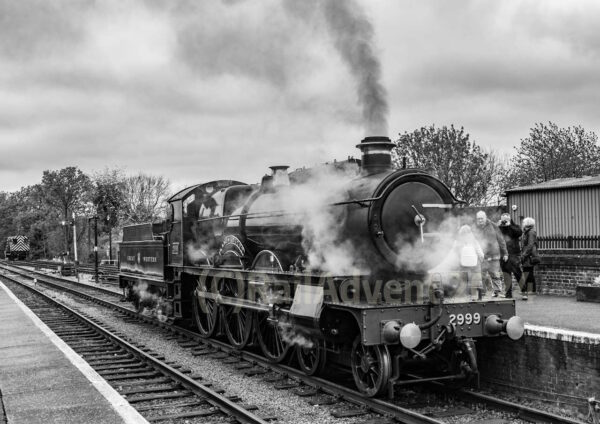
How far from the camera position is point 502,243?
1029 cm

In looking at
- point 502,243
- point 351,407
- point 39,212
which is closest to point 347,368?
point 351,407

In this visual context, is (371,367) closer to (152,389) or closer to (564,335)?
(564,335)

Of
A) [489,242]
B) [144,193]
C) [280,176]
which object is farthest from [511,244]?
[144,193]

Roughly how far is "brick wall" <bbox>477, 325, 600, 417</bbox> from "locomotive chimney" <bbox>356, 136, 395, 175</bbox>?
8.40 feet

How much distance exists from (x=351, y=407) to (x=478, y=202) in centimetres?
2901

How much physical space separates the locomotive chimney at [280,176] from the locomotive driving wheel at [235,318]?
6.14 feet

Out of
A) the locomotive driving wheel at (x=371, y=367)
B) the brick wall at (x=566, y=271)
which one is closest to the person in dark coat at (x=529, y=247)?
the brick wall at (x=566, y=271)

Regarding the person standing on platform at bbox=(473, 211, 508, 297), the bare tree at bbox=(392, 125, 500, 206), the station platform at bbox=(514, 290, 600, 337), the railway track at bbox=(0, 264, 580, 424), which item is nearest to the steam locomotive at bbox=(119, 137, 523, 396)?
the railway track at bbox=(0, 264, 580, 424)

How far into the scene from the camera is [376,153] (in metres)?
7.93

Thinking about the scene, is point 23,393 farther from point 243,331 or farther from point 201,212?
point 201,212

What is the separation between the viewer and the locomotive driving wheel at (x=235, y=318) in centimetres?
1030

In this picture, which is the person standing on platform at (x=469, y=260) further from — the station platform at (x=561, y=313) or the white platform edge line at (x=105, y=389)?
the white platform edge line at (x=105, y=389)

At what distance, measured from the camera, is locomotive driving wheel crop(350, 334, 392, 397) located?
272 inches

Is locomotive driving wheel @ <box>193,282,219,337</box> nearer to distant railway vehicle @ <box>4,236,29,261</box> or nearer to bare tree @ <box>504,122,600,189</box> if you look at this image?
bare tree @ <box>504,122,600,189</box>
